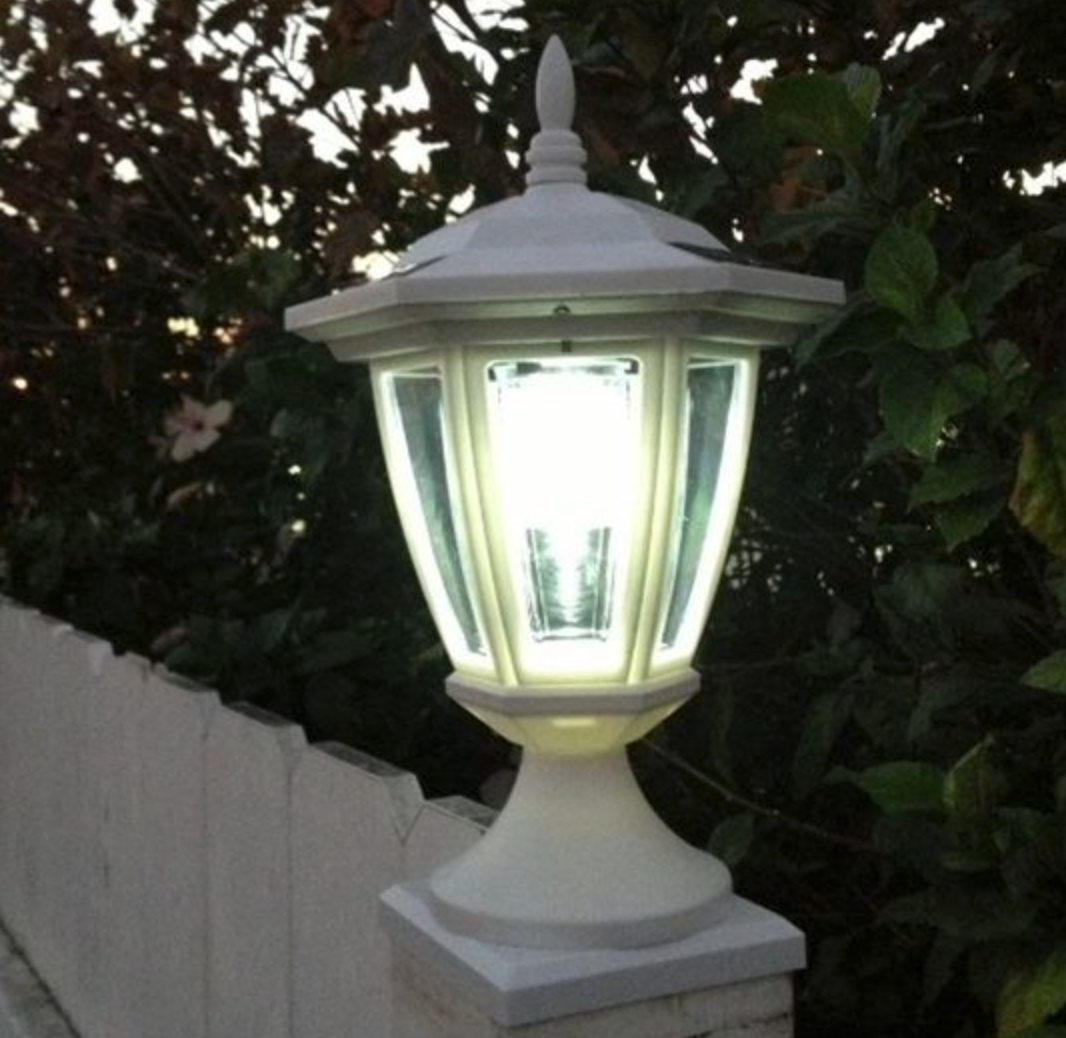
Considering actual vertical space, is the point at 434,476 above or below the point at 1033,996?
above

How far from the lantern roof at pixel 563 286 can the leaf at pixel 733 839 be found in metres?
0.67

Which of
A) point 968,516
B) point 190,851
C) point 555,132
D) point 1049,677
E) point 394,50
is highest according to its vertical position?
point 394,50

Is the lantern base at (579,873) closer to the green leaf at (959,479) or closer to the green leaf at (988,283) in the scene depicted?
the green leaf at (959,479)

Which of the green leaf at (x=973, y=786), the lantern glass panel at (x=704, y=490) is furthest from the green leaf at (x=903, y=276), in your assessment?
the green leaf at (x=973, y=786)

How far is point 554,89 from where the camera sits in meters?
1.56

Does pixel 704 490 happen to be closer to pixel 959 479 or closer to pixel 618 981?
pixel 959 479

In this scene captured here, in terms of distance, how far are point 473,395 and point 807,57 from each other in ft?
3.75

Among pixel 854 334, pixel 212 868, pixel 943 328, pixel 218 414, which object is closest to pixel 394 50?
pixel 854 334

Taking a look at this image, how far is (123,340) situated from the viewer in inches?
176

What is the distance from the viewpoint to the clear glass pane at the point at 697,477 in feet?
4.80

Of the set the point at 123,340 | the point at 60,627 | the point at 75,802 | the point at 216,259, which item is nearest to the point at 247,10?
the point at 216,259

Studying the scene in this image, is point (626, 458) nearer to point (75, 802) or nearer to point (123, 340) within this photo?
point (75, 802)

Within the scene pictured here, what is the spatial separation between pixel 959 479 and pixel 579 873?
1.76ft

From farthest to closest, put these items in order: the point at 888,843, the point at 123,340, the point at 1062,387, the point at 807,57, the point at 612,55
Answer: the point at 123,340, the point at 807,57, the point at 612,55, the point at 888,843, the point at 1062,387
